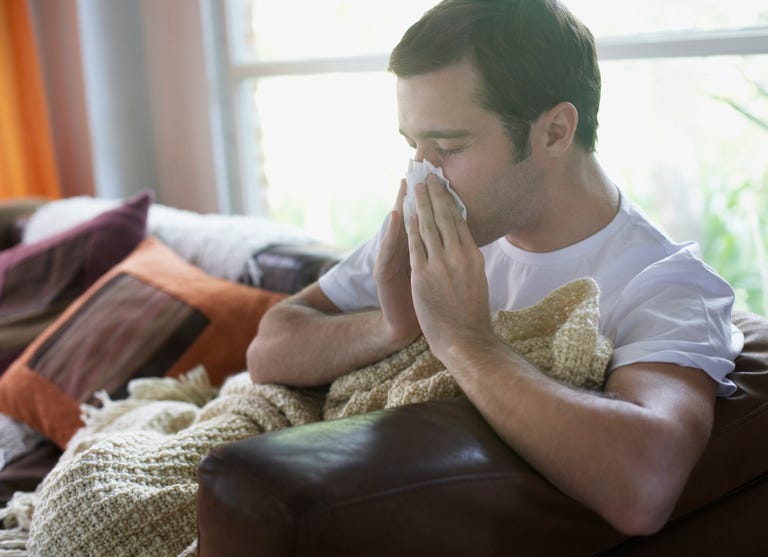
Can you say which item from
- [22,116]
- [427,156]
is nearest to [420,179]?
[427,156]

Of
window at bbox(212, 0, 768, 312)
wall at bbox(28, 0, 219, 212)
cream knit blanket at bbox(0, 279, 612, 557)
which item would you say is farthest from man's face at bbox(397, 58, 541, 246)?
wall at bbox(28, 0, 219, 212)

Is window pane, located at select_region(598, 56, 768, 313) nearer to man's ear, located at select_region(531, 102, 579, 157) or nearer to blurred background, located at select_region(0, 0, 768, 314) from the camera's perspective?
blurred background, located at select_region(0, 0, 768, 314)

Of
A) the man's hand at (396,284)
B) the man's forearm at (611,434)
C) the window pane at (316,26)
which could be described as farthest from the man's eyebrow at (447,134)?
the window pane at (316,26)

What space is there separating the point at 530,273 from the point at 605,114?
897 millimetres

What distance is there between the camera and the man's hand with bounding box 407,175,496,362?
3.86 ft

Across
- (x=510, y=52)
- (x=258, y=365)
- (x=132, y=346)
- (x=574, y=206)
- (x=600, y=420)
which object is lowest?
(x=132, y=346)

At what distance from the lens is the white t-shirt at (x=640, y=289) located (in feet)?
3.63

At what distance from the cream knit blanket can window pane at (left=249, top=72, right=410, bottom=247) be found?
1316 millimetres

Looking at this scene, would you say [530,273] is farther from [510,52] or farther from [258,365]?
[258,365]

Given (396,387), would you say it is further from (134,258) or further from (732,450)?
(134,258)

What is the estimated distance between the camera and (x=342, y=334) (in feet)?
4.68

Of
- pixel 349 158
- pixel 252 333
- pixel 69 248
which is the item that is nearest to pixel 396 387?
pixel 252 333

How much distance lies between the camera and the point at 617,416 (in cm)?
98

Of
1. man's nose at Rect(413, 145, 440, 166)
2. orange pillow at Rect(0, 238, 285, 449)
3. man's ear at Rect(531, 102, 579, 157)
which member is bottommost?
orange pillow at Rect(0, 238, 285, 449)
